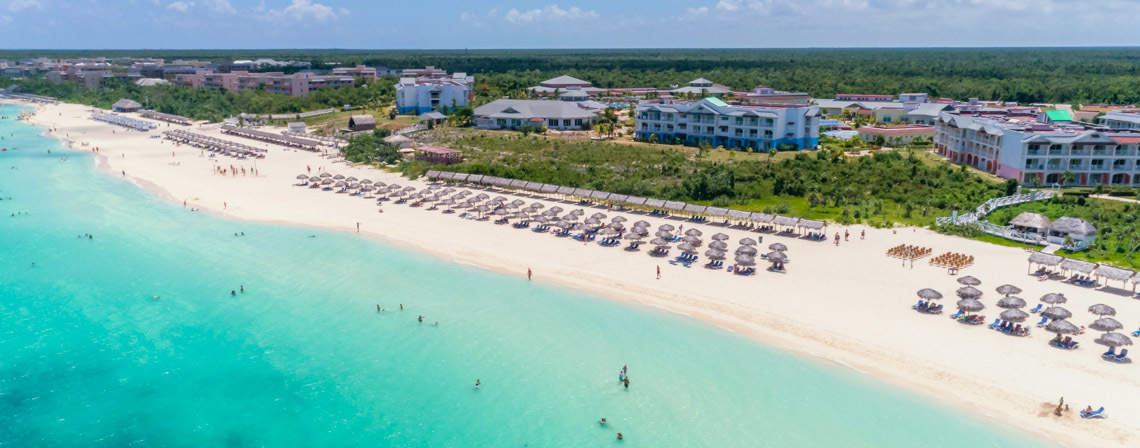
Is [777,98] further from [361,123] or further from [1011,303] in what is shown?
[1011,303]

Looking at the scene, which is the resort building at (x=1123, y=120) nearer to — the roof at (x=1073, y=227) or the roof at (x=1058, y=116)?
the roof at (x=1058, y=116)

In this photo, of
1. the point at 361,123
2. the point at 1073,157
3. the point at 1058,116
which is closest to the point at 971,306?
the point at 1073,157

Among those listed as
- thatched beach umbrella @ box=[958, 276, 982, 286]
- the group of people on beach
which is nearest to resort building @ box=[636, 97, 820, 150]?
the group of people on beach

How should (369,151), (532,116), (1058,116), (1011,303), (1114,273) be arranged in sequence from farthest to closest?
(532,116) < (1058,116) < (369,151) < (1114,273) < (1011,303)

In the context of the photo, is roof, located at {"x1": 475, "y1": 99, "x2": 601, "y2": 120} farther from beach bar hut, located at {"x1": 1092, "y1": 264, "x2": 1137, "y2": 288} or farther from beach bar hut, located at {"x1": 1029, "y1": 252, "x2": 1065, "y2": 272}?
beach bar hut, located at {"x1": 1092, "y1": 264, "x2": 1137, "y2": 288}

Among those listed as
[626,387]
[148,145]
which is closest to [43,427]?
[626,387]

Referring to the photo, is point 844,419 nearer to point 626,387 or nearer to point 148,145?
point 626,387

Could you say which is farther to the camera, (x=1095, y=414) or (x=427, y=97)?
(x=427, y=97)
